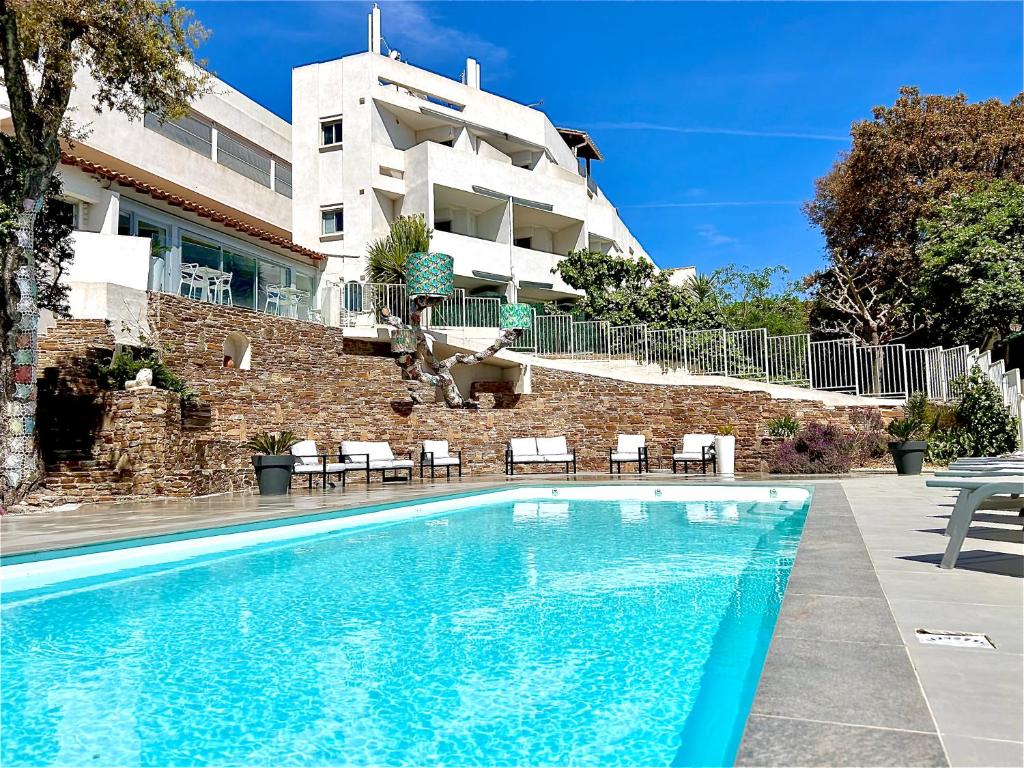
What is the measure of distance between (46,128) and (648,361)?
13740mm

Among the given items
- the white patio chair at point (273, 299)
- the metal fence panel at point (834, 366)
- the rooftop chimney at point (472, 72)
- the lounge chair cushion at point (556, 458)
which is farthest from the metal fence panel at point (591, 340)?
the rooftop chimney at point (472, 72)

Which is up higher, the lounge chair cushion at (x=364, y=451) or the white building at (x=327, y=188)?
the white building at (x=327, y=188)

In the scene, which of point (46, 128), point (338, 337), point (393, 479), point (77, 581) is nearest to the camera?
point (77, 581)

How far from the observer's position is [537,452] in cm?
1664

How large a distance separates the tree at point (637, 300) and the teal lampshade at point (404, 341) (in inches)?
230

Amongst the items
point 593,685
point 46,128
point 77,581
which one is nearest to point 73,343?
point 46,128

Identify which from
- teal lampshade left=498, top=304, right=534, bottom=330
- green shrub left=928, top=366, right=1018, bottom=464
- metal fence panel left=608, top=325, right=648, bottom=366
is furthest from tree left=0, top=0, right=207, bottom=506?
green shrub left=928, top=366, right=1018, bottom=464

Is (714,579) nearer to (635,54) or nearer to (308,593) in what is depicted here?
(308,593)

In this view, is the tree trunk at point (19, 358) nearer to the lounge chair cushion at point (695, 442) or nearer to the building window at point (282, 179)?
the lounge chair cushion at point (695, 442)

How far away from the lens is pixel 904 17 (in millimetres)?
11094

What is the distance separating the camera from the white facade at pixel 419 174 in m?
24.9

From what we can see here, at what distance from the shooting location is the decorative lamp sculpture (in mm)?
17688

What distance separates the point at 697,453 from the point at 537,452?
350 cm

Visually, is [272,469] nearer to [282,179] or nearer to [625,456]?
[625,456]
